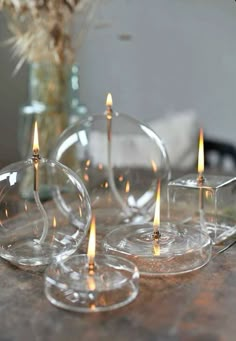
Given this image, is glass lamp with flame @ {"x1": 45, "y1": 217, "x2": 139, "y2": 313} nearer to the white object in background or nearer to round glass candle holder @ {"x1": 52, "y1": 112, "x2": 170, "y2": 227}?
round glass candle holder @ {"x1": 52, "y1": 112, "x2": 170, "y2": 227}

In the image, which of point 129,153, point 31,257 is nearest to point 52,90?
point 129,153

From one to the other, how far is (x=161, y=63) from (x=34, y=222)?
197 centimetres

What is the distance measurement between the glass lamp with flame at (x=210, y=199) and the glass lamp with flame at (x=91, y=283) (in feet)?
0.75

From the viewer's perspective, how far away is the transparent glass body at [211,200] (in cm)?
86

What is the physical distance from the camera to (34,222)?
0.89m

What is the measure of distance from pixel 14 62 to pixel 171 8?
844 mm

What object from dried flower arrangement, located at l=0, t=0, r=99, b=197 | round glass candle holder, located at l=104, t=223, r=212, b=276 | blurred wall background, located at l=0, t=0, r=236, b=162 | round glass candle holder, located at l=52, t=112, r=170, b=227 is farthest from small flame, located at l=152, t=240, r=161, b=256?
blurred wall background, located at l=0, t=0, r=236, b=162

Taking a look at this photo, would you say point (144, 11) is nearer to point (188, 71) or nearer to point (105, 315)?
point (188, 71)

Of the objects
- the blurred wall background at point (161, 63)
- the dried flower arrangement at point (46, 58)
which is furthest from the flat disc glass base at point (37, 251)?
the blurred wall background at point (161, 63)

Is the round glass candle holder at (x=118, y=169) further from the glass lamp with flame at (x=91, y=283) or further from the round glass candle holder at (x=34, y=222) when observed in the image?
the glass lamp with flame at (x=91, y=283)

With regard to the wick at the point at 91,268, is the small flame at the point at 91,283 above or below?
below

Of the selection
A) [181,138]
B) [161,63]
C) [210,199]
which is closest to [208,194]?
[210,199]

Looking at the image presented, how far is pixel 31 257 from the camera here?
76cm

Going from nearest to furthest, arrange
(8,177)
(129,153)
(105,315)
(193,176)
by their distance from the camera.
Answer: (105,315) < (8,177) < (193,176) < (129,153)
